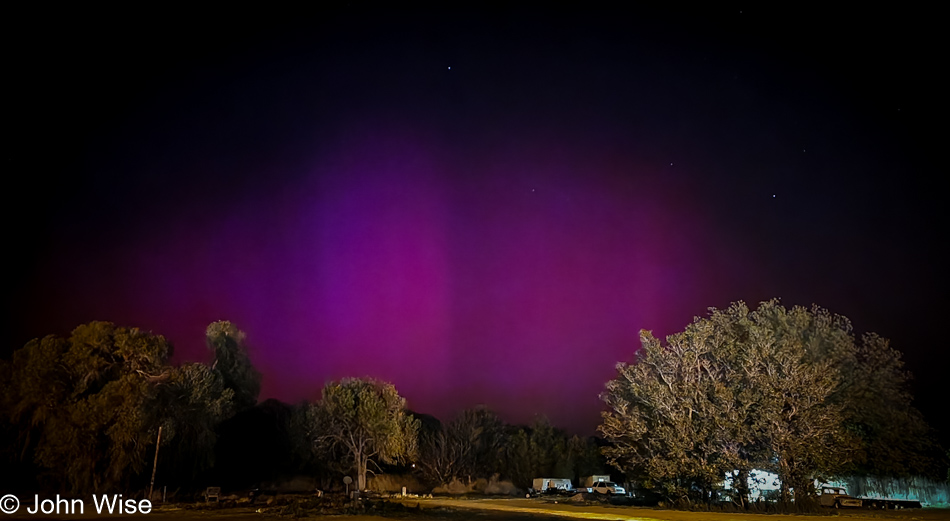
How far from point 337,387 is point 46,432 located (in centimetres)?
2732

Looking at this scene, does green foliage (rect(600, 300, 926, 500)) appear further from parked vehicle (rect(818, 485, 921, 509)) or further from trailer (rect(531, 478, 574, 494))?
trailer (rect(531, 478, 574, 494))

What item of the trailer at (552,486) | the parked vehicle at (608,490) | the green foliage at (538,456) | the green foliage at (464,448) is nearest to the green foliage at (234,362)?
the green foliage at (464,448)

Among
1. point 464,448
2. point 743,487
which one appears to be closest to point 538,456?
point 464,448

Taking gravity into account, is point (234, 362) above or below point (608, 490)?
above

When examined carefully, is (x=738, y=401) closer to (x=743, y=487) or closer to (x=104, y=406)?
(x=743, y=487)

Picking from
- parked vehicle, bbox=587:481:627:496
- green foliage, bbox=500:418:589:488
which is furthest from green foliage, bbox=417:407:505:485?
parked vehicle, bbox=587:481:627:496

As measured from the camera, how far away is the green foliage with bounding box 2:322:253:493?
49312mm

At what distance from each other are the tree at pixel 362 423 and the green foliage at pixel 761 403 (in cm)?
2979

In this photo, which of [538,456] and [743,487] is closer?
[743,487]

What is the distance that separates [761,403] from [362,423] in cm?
4191

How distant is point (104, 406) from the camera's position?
163 ft

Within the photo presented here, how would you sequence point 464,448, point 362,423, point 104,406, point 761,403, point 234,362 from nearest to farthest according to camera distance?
point 761,403 < point 104,406 < point 234,362 < point 362,423 < point 464,448

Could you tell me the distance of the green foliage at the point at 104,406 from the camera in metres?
49.3

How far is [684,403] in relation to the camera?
42.4m
